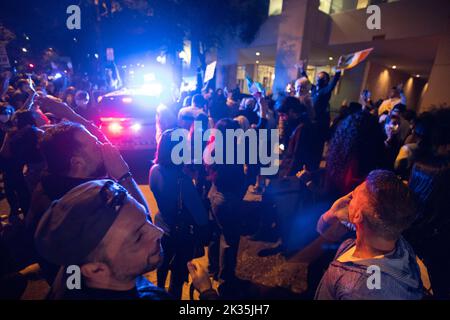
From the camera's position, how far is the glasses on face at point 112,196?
1214 millimetres

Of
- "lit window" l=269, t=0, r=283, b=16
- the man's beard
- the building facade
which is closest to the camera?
the man's beard

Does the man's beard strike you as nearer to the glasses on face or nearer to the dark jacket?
the glasses on face

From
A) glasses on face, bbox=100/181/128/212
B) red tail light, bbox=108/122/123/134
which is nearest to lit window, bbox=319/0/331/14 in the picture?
red tail light, bbox=108/122/123/134

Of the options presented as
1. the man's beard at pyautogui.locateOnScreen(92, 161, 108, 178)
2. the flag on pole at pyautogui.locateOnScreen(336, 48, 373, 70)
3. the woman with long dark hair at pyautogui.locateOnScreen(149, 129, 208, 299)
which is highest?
the flag on pole at pyautogui.locateOnScreen(336, 48, 373, 70)

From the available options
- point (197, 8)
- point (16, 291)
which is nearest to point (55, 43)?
point (197, 8)

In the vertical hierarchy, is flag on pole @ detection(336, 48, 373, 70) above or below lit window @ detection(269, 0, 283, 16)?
below

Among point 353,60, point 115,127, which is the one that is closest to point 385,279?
point 353,60

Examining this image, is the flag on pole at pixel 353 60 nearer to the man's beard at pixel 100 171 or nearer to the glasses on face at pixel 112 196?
the man's beard at pixel 100 171

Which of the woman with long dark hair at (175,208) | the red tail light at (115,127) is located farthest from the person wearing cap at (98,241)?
the red tail light at (115,127)

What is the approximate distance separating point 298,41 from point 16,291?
16030 millimetres

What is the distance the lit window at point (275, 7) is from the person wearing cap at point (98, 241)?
66.8 feet

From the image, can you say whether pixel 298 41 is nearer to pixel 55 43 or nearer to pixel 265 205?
pixel 265 205

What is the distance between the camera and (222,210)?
2.95m

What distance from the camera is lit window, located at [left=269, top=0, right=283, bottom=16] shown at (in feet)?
58.5
